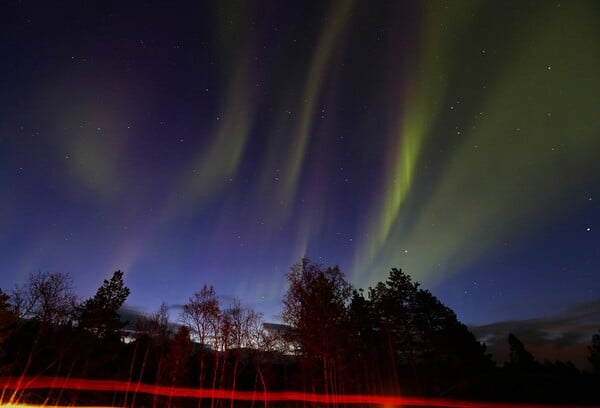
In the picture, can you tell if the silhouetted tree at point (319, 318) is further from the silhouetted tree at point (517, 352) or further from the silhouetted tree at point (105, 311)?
the silhouetted tree at point (517, 352)

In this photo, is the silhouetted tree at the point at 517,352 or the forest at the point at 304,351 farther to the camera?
the silhouetted tree at the point at 517,352

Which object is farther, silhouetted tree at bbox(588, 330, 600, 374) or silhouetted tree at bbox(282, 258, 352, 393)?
silhouetted tree at bbox(588, 330, 600, 374)

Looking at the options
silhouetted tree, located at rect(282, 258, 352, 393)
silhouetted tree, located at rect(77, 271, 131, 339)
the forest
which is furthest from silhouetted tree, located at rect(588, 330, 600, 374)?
silhouetted tree, located at rect(77, 271, 131, 339)

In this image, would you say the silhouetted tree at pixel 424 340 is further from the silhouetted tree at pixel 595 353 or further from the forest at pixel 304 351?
the silhouetted tree at pixel 595 353

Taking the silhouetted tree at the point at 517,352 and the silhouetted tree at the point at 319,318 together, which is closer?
the silhouetted tree at the point at 319,318

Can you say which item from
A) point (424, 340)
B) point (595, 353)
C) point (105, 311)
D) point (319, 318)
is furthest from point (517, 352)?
point (105, 311)

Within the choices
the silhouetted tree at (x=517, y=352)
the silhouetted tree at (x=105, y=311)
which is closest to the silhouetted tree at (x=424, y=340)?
the silhouetted tree at (x=517, y=352)

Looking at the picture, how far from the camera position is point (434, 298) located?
161 ft

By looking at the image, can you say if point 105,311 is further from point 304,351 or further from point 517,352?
point 517,352

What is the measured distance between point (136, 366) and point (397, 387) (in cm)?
4116

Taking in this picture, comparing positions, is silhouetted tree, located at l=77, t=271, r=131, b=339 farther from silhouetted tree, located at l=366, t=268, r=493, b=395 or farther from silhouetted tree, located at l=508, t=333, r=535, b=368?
silhouetted tree, located at l=508, t=333, r=535, b=368

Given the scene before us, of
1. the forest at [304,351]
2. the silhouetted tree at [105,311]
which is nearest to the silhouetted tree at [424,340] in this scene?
the forest at [304,351]

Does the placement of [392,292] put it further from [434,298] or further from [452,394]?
[452,394]

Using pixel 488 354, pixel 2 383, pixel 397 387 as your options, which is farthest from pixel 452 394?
pixel 2 383
